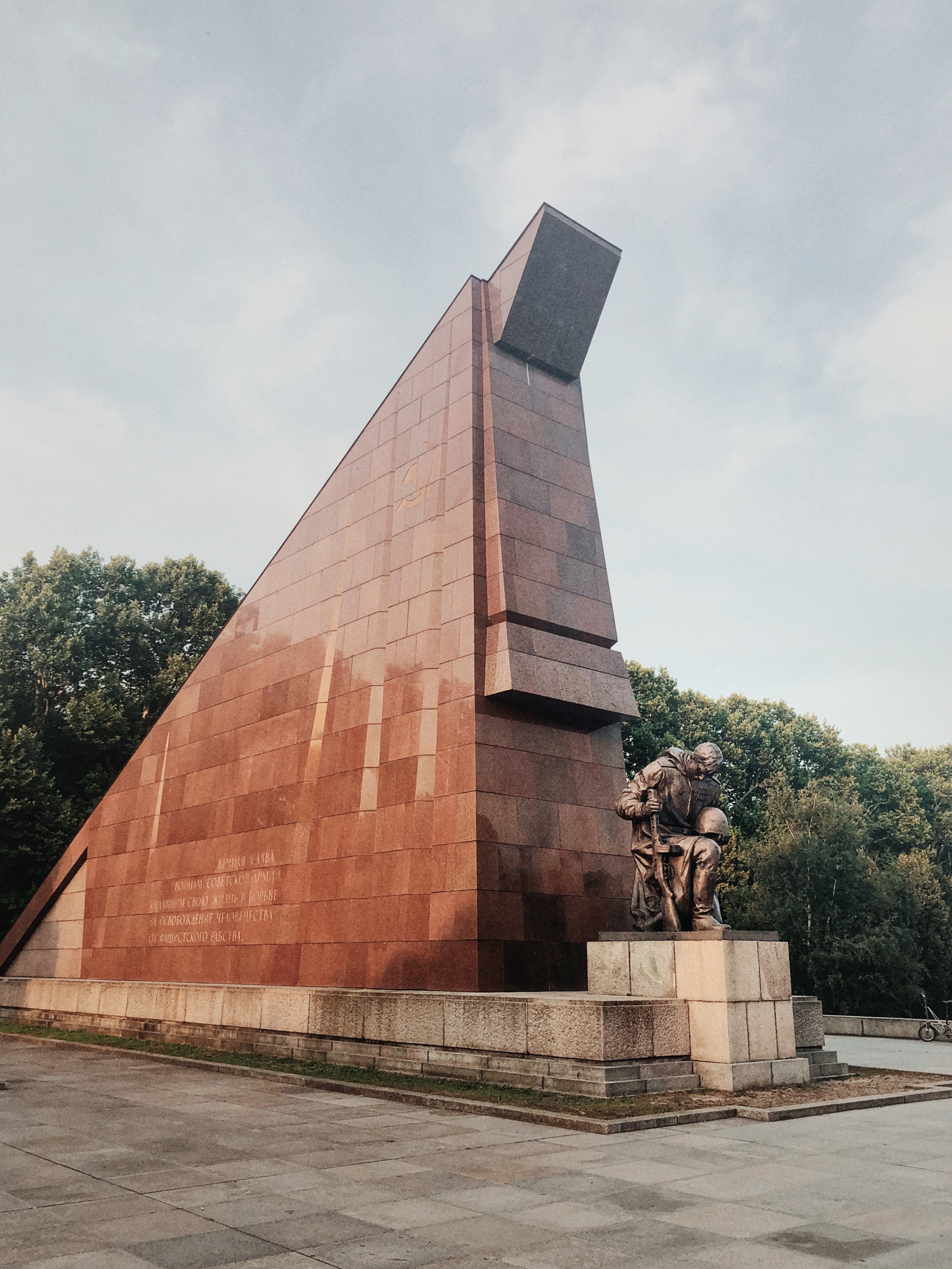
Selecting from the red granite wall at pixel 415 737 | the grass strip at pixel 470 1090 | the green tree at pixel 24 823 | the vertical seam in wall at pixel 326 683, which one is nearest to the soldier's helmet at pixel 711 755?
the red granite wall at pixel 415 737

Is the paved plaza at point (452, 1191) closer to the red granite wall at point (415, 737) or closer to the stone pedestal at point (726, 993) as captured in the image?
the stone pedestal at point (726, 993)

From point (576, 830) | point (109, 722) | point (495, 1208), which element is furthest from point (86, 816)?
point (495, 1208)

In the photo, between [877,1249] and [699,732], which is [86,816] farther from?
[877,1249]

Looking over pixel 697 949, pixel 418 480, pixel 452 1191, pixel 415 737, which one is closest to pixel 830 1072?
pixel 697 949

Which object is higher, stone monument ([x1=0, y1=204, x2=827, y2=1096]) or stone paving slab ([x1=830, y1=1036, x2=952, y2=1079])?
stone monument ([x1=0, y1=204, x2=827, y2=1096])

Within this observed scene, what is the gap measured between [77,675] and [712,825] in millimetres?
25720

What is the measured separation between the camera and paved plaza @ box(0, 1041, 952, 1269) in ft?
16.0

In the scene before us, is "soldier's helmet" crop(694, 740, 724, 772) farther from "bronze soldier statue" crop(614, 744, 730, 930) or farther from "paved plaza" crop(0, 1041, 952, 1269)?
"paved plaza" crop(0, 1041, 952, 1269)

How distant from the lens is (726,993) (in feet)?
33.3

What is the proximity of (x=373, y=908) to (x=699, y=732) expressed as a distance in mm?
25861

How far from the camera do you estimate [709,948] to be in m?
10.5

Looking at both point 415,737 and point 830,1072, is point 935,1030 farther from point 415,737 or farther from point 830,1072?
point 415,737

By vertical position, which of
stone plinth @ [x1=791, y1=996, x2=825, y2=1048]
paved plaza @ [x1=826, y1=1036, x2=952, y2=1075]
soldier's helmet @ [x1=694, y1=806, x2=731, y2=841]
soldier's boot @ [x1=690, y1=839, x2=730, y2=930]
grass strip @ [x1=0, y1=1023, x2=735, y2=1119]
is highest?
soldier's helmet @ [x1=694, y1=806, x2=731, y2=841]

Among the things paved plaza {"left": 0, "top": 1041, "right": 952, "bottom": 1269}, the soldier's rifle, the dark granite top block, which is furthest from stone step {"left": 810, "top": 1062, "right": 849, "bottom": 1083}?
the soldier's rifle
